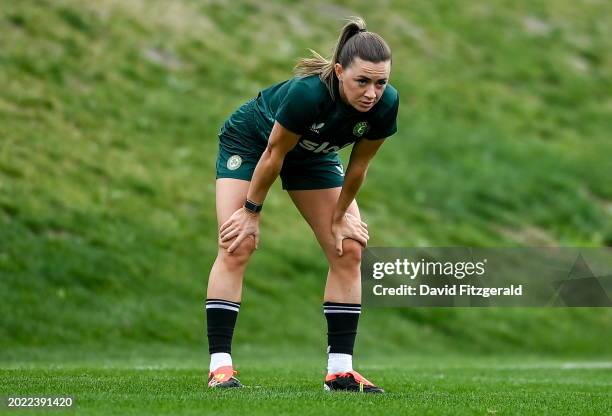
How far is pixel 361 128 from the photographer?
6.75 metres

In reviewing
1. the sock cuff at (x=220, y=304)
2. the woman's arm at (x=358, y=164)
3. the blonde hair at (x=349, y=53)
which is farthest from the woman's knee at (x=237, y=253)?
the blonde hair at (x=349, y=53)

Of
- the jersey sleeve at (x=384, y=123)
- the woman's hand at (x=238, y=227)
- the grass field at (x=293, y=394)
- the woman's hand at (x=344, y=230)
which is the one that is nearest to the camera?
the grass field at (x=293, y=394)

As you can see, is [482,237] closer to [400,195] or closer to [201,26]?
[400,195]

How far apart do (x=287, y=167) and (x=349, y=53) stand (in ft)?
3.42

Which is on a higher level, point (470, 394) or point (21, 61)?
point (21, 61)

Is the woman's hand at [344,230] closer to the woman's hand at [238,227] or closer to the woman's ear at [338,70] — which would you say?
the woman's hand at [238,227]

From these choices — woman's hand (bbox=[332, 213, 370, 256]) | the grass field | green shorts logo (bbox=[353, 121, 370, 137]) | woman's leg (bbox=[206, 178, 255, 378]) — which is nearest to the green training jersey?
green shorts logo (bbox=[353, 121, 370, 137])

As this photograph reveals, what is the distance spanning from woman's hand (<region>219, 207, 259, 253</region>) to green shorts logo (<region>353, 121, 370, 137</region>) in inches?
34.7

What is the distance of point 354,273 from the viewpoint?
23.5 ft

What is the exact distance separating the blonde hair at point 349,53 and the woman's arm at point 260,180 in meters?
0.42

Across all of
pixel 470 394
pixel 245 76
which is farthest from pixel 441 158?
pixel 470 394

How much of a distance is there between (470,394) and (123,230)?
11088mm

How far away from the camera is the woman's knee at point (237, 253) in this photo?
6.91 m

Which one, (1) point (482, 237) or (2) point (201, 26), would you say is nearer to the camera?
(1) point (482, 237)
